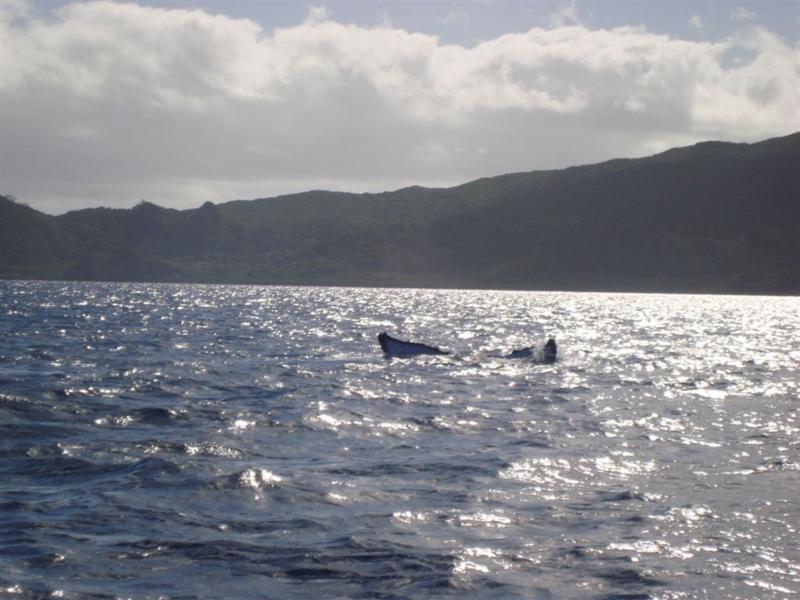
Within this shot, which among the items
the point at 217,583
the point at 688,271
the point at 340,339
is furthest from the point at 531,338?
the point at 688,271

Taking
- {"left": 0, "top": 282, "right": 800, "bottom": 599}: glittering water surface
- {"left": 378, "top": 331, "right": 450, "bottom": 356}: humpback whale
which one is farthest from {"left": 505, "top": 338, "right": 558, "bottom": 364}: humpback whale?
{"left": 0, "top": 282, "right": 800, "bottom": 599}: glittering water surface

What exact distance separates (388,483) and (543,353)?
27.0m

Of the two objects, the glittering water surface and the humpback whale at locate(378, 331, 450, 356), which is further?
the humpback whale at locate(378, 331, 450, 356)

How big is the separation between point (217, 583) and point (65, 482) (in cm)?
543

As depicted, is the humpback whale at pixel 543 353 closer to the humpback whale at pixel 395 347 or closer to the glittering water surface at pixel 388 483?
the humpback whale at pixel 395 347

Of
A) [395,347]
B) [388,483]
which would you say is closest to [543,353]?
[395,347]

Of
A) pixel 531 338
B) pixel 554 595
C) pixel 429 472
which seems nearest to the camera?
pixel 554 595

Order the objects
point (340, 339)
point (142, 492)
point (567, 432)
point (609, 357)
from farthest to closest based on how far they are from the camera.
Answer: point (340, 339)
point (609, 357)
point (567, 432)
point (142, 492)

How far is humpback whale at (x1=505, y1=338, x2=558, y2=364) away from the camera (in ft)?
136

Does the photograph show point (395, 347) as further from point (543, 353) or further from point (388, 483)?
point (388, 483)

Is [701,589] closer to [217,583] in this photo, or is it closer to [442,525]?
[442,525]

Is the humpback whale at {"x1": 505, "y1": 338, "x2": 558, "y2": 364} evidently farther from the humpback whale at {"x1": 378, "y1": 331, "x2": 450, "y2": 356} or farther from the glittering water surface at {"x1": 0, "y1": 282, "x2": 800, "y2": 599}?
the glittering water surface at {"x1": 0, "y1": 282, "x2": 800, "y2": 599}

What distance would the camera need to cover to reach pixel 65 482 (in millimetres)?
15297

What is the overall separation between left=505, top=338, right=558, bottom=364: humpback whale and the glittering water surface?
22.1 feet
